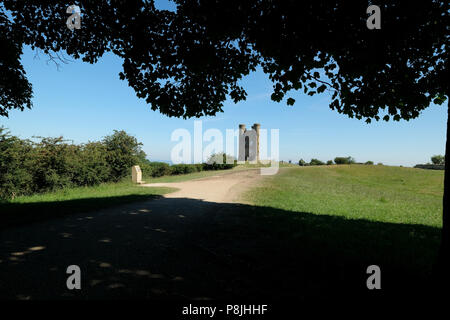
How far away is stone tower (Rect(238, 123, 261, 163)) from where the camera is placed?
40.2 metres

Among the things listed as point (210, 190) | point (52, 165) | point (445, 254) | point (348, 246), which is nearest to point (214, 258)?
point (348, 246)

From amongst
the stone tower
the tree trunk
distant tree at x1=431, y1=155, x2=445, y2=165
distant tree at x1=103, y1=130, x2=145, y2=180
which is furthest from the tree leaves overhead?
distant tree at x1=431, y1=155, x2=445, y2=165

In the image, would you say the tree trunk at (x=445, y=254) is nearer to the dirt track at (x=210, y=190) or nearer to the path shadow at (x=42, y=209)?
the dirt track at (x=210, y=190)

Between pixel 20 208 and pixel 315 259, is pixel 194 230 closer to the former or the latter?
pixel 315 259

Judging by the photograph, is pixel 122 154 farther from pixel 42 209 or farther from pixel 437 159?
pixel 437 159

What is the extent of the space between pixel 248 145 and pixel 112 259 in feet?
123

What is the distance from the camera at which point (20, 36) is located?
710 cm

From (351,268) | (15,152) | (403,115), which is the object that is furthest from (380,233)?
(15,152)

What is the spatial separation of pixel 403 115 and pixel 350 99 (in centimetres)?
222

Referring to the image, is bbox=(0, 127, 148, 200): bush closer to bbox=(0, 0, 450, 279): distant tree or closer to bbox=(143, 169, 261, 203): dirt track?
A: bbox=(143, 169, 261, 203): dirt track

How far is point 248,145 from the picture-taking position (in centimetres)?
4050

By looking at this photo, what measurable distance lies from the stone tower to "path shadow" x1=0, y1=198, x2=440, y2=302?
1317 inches

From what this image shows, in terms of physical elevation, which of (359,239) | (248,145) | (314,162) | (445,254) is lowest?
(359,239)

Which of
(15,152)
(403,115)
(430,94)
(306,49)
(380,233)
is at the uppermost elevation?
(306,49)
